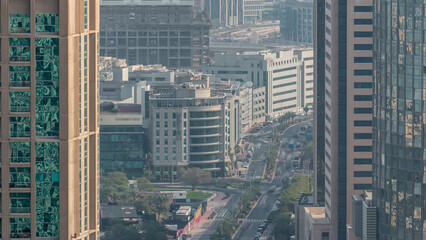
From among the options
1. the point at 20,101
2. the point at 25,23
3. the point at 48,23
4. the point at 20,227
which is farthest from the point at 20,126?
the point at 48,23

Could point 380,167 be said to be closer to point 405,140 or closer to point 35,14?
point 405,140

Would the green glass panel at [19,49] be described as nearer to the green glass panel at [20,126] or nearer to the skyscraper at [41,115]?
the skyscraper at [41,115]

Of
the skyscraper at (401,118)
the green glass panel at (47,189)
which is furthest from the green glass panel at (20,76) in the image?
the skyscraper at (401,118)

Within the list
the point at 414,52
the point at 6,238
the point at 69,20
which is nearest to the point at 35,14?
the point at 69,20

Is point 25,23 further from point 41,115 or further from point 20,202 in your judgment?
point 20,202

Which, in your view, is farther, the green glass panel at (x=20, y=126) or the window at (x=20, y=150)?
the window at (x=20, y=150)

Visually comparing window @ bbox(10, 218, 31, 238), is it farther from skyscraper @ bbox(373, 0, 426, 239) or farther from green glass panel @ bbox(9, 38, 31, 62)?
skyscraper @ bbox(373, 0, 426, 239)

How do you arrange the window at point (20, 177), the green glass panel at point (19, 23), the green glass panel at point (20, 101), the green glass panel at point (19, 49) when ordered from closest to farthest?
1. the green glass panel at point (19, 23)
2. the green glass panel at point (19, 49)
3. the green glass panel at point (20, 101)
4. the window at point (20, 177)

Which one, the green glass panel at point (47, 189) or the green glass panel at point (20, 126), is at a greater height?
the green glass panel at point (20, 126)
